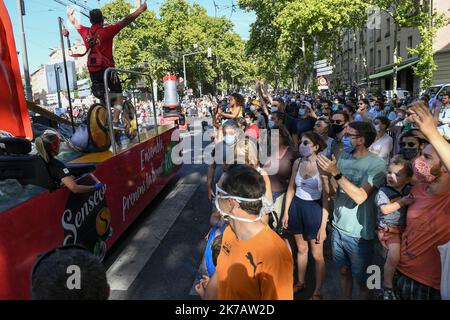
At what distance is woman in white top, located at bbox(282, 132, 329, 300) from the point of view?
3910mm

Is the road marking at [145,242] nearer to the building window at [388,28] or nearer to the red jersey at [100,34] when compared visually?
the red jersey at [100,34]

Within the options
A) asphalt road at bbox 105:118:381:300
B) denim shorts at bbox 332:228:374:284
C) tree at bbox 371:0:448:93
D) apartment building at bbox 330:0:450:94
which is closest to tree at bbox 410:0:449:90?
tree at bbox 371:0:448:93

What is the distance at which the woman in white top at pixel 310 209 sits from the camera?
12.8 ft

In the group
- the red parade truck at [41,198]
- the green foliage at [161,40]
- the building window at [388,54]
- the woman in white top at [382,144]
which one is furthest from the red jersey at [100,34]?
the green foliage at [161,40]

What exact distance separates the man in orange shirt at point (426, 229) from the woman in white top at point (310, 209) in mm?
1216

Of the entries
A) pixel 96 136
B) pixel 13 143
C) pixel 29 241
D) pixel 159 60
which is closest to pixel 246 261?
pixel 29 241

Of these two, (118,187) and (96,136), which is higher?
(96,136)

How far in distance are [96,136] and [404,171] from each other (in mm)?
3979

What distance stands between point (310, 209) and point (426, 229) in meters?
1.45

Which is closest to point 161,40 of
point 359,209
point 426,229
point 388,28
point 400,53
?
point 388,28

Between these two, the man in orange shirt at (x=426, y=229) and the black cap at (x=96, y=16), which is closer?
the man in orange shirt at (x=426, y=229)


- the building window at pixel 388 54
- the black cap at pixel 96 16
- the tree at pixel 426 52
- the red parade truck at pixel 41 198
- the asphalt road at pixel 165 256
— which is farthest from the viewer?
the building window at pixel 388 54
